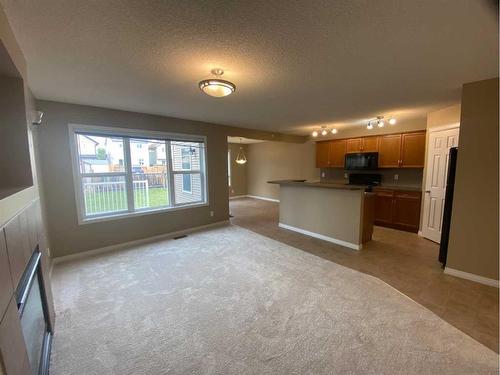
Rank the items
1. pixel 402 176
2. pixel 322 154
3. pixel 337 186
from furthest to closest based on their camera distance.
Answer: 1. pixel 322 154
2. pixel 402 176
3. pixel 337 186

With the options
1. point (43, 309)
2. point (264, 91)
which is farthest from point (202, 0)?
point (43, 309)

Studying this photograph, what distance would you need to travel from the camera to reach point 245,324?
190 centimetres

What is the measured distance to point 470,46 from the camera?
176cm

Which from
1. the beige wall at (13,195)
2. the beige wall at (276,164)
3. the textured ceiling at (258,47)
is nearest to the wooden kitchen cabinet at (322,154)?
the beige wall at (276,164)

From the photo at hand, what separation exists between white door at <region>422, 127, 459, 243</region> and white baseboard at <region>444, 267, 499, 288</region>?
4.15ft

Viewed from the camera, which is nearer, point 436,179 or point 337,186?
point 337,186

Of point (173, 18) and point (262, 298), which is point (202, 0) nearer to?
point (173, 18)

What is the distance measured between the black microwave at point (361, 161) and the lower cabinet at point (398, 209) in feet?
2.14

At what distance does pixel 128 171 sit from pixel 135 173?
125mm

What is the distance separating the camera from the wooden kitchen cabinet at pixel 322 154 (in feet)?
20.4

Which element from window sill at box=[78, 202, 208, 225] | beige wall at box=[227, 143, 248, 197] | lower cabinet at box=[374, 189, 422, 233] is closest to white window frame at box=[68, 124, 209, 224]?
window sill at box=[78, 202, 208, 225]

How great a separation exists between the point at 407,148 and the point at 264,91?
3.76 m

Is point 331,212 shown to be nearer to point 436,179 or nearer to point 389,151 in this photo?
point 436,179

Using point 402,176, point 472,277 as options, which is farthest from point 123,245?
point 402,176
